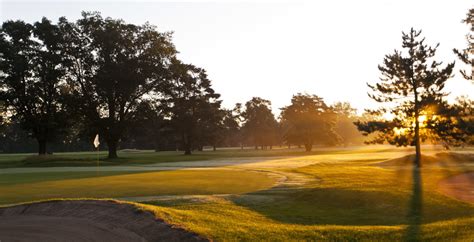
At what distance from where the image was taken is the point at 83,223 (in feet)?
42.3

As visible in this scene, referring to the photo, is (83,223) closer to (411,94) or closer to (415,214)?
(415,214)

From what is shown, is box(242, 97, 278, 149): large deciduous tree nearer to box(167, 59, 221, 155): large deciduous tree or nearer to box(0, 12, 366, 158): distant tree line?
box(167, 59, 221, 155): large deciduous tree

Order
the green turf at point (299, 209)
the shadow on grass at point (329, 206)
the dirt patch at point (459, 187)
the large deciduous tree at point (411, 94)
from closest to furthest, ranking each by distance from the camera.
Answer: the green turf at point (299, 209)
the shadow on grass at point (329, 206)
the dirt patch at point (459, 187)
the large deciduous tree at point (411, 94)

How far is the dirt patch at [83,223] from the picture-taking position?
11250mm

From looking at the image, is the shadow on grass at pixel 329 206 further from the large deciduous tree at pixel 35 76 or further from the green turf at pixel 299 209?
the large deciduous tree at pixel 35 76

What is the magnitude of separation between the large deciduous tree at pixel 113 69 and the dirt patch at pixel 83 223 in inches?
2066

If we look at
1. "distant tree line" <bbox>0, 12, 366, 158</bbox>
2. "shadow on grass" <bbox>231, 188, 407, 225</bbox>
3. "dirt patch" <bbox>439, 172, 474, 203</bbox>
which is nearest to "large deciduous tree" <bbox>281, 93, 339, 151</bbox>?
"distant tree line" <bbox>0, 12, 366, 158</bbox>

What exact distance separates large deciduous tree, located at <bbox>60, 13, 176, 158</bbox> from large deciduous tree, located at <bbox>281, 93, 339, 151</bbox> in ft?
124

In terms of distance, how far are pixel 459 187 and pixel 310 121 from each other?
2781 inches

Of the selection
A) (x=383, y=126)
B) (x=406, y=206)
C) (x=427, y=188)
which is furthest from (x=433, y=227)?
(x=383, y=126)

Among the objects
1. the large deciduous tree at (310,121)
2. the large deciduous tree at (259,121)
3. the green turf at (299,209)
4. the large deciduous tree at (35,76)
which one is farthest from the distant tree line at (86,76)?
the large deciduous tree at (259,121)

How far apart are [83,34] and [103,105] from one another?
12122 millimetres

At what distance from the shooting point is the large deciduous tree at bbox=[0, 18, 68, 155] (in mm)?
66125

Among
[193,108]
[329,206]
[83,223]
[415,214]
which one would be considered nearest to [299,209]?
[329,206]
